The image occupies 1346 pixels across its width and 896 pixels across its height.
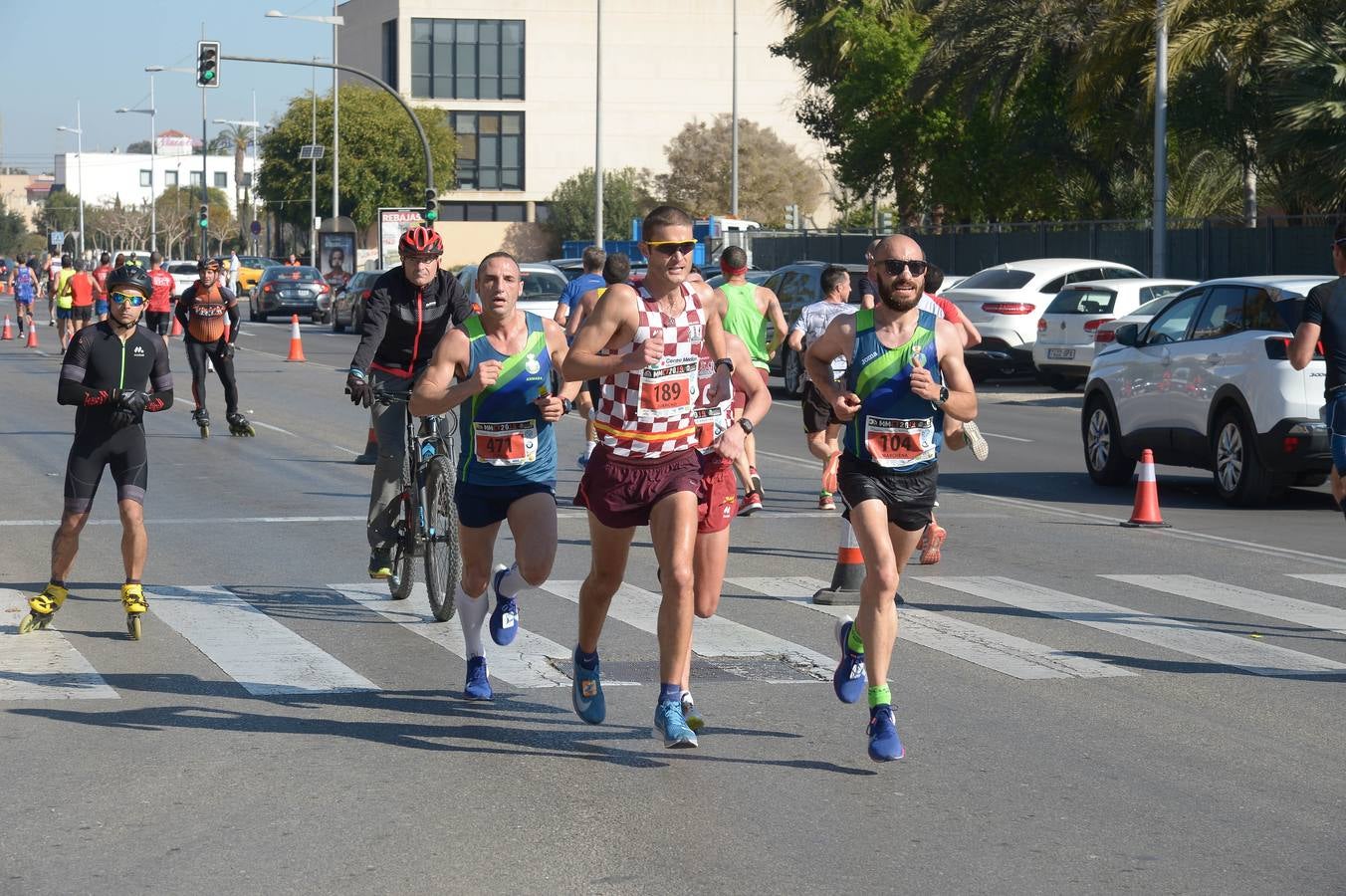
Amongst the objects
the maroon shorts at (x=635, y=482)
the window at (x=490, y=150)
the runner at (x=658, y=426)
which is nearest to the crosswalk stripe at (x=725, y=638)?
the runner at (x=658, y=426)

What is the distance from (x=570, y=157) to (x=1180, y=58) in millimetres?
58274

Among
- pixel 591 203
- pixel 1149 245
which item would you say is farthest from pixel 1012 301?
pixel 591 203

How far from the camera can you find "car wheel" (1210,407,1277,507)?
14203mm

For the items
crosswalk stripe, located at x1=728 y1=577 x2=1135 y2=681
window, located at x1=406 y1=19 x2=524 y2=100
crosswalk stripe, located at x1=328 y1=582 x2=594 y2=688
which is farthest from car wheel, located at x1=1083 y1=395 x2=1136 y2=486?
window, located at x1=406 y1=19 x2=524 y2=100

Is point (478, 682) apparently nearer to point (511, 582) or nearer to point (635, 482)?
point (511, 582)

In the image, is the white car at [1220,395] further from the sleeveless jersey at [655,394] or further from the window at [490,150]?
the window at [490,150]

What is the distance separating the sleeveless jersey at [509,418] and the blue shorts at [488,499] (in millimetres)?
25

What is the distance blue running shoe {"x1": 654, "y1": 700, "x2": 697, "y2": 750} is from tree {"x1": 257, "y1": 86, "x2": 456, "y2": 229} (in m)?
76.8

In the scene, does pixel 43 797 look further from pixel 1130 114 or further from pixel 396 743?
pixel 1130 114

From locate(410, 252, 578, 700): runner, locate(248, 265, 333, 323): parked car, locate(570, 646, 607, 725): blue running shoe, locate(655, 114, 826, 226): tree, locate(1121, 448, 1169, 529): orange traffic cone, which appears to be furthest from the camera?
locate(655, 114, 826, 226): tree

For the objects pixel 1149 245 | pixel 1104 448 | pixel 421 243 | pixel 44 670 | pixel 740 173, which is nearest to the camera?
pixel 44 670

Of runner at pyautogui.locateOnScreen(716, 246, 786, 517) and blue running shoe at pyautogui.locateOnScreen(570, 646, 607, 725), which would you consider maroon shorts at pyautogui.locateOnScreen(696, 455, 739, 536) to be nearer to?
blue running shoe at pyautogui.locateOnScreen(570, 646, 607, 725)

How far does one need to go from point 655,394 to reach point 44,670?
3.25 m

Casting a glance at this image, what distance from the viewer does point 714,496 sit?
679cm
